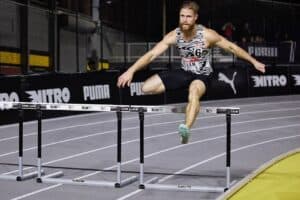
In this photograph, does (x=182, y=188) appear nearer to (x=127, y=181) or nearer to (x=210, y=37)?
(x=127, y=181)

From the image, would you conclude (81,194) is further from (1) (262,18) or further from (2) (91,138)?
(1) (262,18)

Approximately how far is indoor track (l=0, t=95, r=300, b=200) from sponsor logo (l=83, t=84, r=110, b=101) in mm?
598

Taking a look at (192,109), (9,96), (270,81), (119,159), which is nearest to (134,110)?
(119,159)

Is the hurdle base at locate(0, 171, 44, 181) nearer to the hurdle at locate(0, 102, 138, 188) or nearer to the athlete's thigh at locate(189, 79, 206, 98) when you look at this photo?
the hurdle at locate(0, 102, 138, 188)

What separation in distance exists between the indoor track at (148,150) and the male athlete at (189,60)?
73.7 inches

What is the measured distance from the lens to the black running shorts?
26.1 feet

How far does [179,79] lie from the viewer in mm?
7969

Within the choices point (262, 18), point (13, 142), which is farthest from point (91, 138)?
point (262, 18)

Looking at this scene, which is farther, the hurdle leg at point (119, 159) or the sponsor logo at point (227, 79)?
the sponsor logo at point (227, 79)

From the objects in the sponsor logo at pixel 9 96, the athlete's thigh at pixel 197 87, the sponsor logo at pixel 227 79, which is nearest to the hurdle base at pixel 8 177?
the athlete's thigh at pixel 197 87

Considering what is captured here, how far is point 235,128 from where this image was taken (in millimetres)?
16656

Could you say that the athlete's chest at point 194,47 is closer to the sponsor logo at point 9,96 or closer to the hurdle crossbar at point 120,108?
the hurdle crossbar at point 120,108

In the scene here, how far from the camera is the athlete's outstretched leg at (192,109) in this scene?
24.4 feet

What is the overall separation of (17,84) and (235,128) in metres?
5.90
